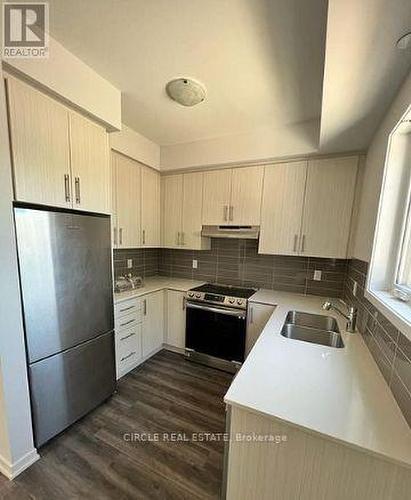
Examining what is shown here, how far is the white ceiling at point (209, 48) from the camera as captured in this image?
1.07 m

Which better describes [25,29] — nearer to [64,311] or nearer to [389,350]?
[64,311]

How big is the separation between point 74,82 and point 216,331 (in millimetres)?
2461

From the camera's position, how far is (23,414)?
1.35 metres

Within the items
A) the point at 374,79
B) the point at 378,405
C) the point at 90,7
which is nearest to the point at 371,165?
the point at 374,79

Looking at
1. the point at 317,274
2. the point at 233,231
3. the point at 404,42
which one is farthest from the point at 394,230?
the point at 233,231

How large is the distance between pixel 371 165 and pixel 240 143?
1235 mm

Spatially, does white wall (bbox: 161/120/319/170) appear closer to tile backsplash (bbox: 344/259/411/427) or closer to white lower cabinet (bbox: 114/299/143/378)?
tile backsplash (bbox: 344/259/411/427)

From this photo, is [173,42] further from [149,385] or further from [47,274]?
[149,385]

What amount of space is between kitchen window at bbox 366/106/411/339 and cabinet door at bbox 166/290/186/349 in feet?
6.26

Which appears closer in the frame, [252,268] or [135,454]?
[135,454]

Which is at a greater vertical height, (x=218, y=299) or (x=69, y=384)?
(x=218, y=299)

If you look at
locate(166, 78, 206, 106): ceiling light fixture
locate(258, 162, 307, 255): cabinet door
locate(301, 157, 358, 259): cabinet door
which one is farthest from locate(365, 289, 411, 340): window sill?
locate(166, 78, 206, 106): ceiling light fixture

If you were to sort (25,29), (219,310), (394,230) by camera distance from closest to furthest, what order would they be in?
(25,29), (394,230), (219,310)

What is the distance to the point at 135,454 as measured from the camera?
1.49 metres
